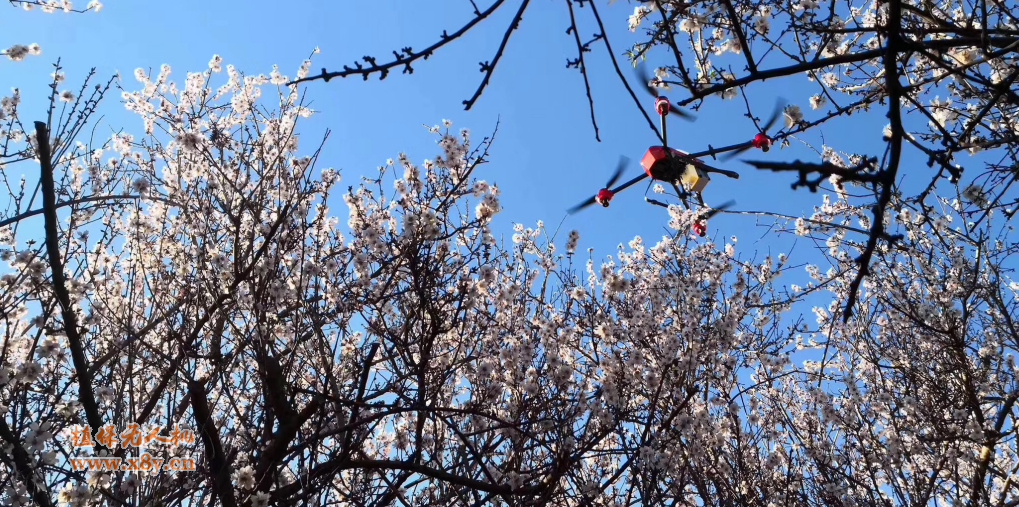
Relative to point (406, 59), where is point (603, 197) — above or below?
above

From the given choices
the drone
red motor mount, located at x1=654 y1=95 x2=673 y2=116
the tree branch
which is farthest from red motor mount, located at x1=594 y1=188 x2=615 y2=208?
the tree branch

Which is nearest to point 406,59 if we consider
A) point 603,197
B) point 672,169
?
point 672,169

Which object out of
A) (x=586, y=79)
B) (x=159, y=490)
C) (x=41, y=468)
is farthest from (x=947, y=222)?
(x=41, y=468)

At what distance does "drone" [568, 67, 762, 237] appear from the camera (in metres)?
1.55

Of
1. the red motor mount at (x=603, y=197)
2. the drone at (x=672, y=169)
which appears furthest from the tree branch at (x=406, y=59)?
the red motor mount at (x=603, y=197)

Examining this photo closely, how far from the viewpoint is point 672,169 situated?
64.0 inches

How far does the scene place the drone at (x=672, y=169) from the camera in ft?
5.09

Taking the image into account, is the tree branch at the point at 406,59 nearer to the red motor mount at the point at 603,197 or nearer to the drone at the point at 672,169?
the drone at the point at 672,169

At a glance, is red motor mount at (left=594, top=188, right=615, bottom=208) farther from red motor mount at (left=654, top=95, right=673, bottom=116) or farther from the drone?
red motor mount at (left=654, top=95, right=673, bottom=116)

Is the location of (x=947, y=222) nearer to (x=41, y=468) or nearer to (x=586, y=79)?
(x=586, y=79)

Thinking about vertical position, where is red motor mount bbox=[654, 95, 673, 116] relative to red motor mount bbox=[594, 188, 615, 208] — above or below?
below

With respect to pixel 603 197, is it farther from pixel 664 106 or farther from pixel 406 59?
pixel 406 59

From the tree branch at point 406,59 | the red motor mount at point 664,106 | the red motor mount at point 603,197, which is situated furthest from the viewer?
the red motor mount at point 603,197

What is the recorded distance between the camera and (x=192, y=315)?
14.6 ft
